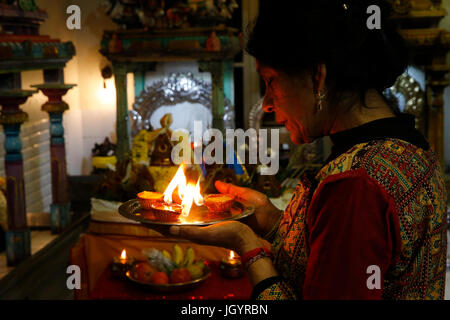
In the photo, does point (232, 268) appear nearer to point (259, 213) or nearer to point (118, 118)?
point (259, 213)

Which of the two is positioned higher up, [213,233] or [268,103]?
[268,103]

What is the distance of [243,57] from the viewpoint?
5.55 meters

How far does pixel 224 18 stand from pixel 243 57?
1139mm

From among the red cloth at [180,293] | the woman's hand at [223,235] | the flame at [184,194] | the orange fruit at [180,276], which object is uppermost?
the flame at [184,194]

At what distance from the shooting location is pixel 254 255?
37.9 inches

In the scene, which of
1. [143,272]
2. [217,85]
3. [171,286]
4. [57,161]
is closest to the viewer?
[171,286]

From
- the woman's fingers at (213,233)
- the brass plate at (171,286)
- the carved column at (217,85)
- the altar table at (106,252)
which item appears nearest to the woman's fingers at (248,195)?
the woman's fingers at (213,233)

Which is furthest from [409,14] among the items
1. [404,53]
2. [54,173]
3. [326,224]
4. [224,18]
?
[326,224]

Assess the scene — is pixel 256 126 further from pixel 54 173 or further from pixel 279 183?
pixel 279 183

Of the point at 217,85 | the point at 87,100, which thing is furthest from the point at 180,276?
the point at 87,100

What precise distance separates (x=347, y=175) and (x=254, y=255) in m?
0.28

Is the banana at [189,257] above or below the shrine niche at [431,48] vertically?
below

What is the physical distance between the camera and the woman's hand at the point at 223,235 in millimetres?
953

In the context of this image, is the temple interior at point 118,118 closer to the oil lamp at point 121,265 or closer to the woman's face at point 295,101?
the oil lamp at point 121,265
